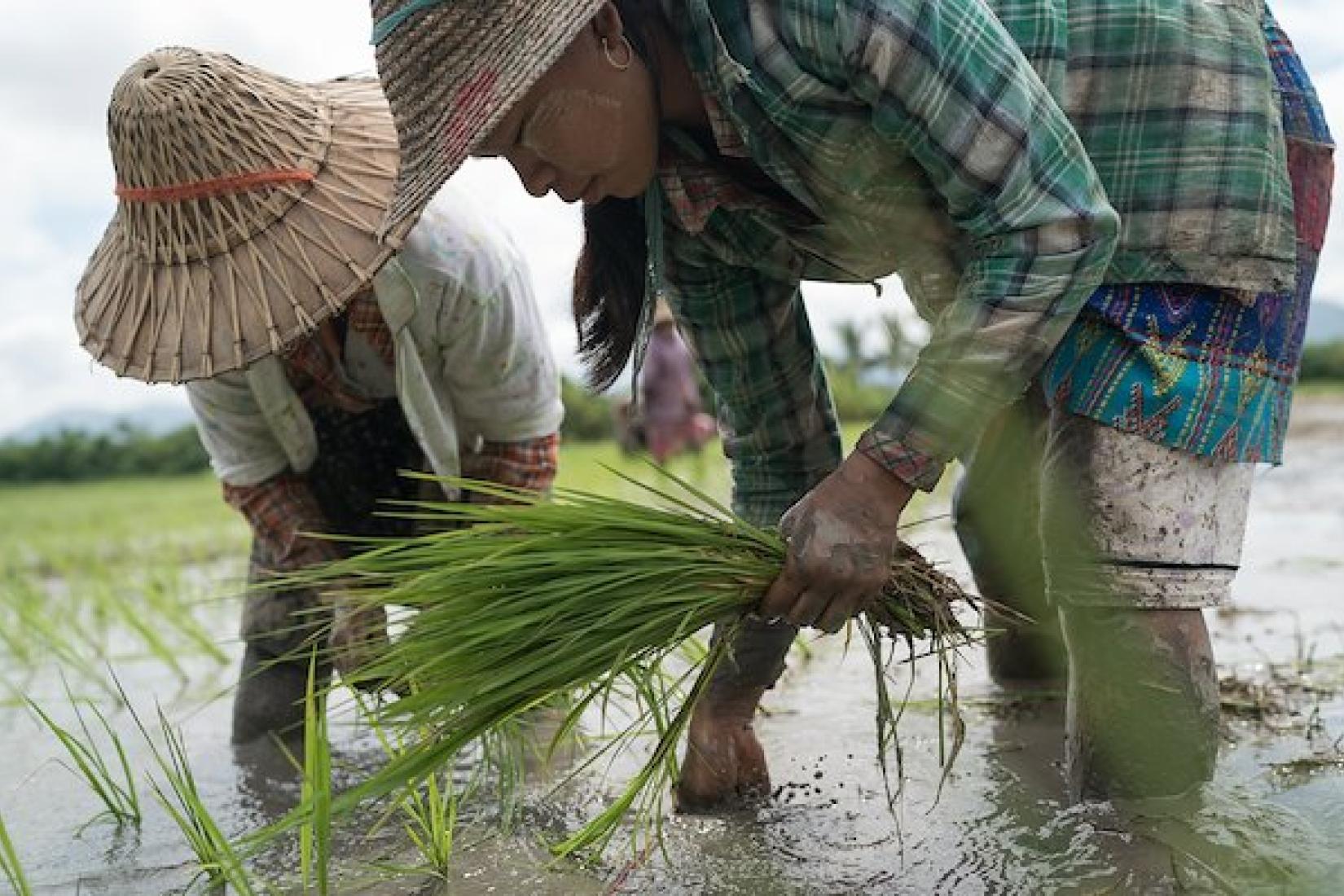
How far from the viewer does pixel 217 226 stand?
7.02ft

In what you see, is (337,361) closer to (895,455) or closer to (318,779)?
(318,779)

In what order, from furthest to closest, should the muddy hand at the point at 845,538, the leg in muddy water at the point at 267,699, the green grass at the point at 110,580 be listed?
the green grass at the point at 110,580 → the leg in muddy water at the point at 267,699 → the muddy hand at the point at 845,538

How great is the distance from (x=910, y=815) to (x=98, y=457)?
16.0 meters

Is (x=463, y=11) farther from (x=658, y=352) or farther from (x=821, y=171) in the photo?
(x=658, y=352)

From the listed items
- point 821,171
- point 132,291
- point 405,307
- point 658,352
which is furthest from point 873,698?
point 658,352

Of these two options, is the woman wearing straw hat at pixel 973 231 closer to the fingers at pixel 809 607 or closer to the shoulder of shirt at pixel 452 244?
the fingers at pixel 809 607

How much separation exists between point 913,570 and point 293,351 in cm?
122

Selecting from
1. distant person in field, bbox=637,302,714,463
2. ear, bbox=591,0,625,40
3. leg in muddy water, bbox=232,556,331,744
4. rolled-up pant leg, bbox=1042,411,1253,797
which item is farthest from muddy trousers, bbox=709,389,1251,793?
distant person in field, bbox=637,302,714,463

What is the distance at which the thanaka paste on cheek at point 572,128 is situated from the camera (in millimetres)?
1627

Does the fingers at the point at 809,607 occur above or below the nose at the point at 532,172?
below

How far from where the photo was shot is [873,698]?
2.80 m

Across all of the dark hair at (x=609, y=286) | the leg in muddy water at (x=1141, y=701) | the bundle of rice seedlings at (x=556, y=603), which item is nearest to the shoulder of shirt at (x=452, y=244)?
the dark hair at (x=609, y=286)

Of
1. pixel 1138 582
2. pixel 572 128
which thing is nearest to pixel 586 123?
pixel 572 128

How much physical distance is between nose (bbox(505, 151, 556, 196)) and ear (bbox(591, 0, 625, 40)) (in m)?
0.16
